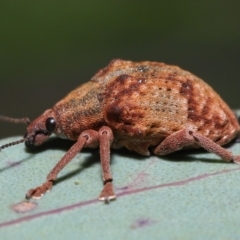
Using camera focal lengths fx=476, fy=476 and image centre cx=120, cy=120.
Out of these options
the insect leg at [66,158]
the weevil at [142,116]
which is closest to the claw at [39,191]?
the insect leg at [66,158]

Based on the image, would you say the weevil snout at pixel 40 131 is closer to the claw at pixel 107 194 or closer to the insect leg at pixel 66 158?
the insect leg at pixel 66 158

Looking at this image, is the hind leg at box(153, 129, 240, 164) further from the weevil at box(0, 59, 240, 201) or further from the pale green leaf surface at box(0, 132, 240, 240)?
the pale green leaf surface at box(0, 132, 240, 240)

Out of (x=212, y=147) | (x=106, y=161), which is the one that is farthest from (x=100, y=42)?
(x=106, y=161)

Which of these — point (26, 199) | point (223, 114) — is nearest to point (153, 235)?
point (26, 199)

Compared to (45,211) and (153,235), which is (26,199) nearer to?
(45,211)

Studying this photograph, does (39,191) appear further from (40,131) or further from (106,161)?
(40,131)
